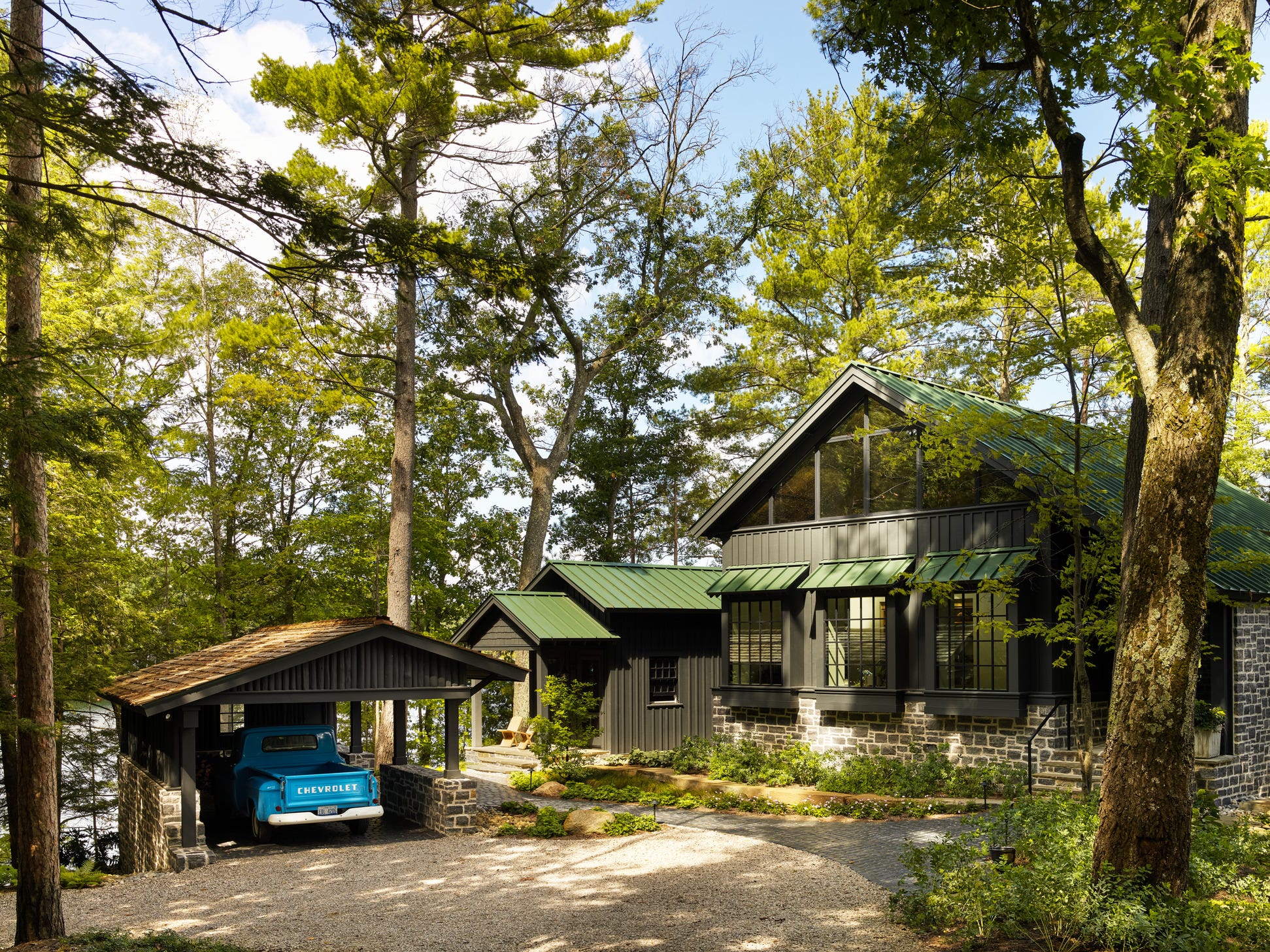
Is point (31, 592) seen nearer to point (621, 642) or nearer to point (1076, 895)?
point (1076, 895)

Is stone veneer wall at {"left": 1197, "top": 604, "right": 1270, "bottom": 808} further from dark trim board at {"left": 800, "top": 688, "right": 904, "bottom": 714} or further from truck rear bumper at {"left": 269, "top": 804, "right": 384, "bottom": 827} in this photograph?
truck rear bumper at {"left": 269, "top": 804, "right": 384, "bottom": 827}

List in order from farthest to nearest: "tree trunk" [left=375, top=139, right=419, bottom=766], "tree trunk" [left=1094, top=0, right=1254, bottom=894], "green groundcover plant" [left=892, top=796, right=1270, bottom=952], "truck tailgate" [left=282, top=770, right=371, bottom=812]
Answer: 1. "tree trunk" [left=375, top=139, right=419, bottom=766]
2. "truck tailgate" [left=282, top=770, right=371, bottom=812]
3. "tree trunk" [left=1094, top=0, right=1254, bottom=894]
4. "green groundcover plant" [left=892, top=796, right=1270, bottom=952]

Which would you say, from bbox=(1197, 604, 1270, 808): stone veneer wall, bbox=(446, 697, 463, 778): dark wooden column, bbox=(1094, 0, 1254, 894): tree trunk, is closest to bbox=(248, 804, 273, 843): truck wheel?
bbox=(446, 697, 463, 778): dark wooden column

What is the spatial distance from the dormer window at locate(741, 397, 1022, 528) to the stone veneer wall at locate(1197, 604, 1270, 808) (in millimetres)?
4479

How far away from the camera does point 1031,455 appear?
1501 cm

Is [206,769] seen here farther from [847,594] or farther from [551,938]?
[847,594]

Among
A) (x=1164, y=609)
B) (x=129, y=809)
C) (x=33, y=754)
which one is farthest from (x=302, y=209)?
(x=129, y=809)

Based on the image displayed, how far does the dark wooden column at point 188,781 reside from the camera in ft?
39.0

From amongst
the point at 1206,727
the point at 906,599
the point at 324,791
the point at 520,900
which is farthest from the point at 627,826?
the point at 1206,727

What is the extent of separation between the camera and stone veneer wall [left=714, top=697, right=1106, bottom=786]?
579 inches

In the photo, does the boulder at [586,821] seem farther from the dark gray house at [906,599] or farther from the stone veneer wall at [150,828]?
the dark gray house at [906,599]

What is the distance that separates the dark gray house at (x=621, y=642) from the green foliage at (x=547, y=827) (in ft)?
19.6

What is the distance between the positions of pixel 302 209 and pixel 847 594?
12.7 metres

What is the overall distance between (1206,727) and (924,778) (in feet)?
13.5
